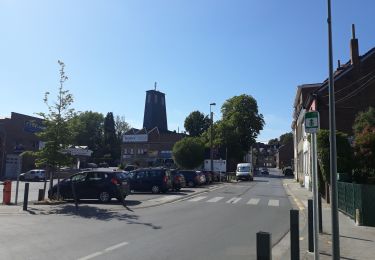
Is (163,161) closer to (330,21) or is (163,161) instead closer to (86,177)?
(86,177)

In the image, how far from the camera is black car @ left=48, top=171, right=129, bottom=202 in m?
22.1

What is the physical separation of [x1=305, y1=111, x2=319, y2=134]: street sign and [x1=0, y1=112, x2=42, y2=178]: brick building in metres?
53.7

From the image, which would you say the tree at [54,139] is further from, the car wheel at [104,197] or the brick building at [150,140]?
the brick building at [150,140]

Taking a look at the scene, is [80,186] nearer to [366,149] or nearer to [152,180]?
[152,180]

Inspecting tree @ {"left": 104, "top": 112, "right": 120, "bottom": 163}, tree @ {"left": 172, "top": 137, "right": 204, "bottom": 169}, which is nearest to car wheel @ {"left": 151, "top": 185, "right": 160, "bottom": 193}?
tree @ {"left": 172, "top": 137, "right": 204, "bottom": 169}

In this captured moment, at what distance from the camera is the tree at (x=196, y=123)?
10812 cm

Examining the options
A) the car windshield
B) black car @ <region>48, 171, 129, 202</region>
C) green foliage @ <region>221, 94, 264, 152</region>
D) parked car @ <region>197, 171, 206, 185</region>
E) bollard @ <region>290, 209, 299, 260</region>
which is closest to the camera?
bollard @ <region>290, 209, 299, 260</region>

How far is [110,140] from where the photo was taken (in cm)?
10888

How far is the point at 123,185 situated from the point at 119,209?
3.85 metres

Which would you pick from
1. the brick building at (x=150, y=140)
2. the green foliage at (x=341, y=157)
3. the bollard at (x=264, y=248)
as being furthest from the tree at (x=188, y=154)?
the bollard at (x=264, y=248)

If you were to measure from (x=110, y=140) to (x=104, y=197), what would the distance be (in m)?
87.9

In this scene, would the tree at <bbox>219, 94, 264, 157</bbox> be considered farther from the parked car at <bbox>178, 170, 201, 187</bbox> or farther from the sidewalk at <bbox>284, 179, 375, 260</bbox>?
the sidewalk at <bbox>284, 179, 375, 260</bbox>

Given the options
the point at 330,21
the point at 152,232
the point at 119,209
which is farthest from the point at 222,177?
the point at 330,21

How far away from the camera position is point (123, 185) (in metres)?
22.2
